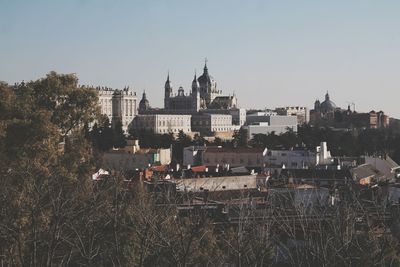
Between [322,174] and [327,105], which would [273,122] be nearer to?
[327,105]

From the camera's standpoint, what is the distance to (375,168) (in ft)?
143

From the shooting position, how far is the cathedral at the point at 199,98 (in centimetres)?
12388

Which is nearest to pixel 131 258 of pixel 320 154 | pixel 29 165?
pixel 29 165

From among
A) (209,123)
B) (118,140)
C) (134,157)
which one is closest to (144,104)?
(209,123)

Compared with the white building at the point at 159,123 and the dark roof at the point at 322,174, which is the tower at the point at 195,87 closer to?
the white building at the point at 159,123

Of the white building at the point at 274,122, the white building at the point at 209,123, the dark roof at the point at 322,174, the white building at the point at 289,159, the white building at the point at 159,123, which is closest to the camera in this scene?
the dark roof at the point at 322,174

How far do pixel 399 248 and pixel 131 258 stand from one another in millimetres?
6656

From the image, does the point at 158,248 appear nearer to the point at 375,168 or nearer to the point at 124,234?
the point at 124,234

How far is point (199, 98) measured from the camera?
125500 mm

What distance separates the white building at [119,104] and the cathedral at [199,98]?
47.0 feet

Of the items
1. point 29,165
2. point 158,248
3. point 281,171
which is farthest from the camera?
point 281,171

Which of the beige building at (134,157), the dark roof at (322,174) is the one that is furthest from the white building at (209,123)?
the dark roof at (322,174)

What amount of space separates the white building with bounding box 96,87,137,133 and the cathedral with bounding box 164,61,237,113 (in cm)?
1432

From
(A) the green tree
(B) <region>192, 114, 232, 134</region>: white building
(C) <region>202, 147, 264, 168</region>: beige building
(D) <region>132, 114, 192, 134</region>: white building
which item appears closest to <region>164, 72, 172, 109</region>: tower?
(B) <region>192, 114, 232, 134</region>: white building
